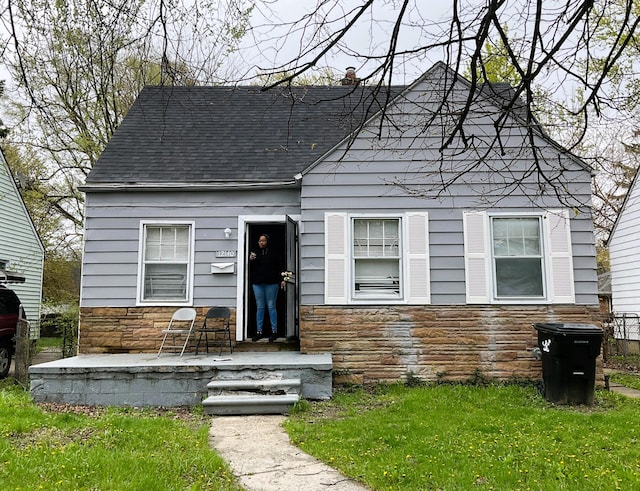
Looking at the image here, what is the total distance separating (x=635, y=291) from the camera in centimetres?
1378

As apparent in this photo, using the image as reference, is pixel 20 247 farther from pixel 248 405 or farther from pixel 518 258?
pixel 518 258

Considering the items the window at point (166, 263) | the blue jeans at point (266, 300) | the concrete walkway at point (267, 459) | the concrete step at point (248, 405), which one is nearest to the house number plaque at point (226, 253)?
the window at point (166, 263)

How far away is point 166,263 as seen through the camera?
884 centimetres

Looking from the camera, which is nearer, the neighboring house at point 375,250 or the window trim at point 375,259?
the neighboring house at point 375,250

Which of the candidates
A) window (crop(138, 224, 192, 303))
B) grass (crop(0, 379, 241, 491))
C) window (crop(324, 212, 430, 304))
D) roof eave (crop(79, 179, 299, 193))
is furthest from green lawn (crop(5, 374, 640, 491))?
roof eave (crop(79, 179, 299, 193))

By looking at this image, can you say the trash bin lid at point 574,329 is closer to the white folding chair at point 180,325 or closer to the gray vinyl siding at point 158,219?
the gray vinyl siding at point 158,219

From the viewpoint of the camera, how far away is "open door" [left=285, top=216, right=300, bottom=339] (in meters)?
8.54

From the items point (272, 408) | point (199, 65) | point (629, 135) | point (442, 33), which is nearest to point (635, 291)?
point (629, 135)

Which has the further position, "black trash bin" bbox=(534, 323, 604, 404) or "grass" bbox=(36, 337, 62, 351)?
"grass" bbox=(36, 337, 62, 351)

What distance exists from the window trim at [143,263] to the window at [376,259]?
2311 mm

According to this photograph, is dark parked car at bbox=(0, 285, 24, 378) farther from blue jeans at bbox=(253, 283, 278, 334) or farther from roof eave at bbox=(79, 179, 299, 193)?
blue jeans at bbox=(253, 283, 278, 334)

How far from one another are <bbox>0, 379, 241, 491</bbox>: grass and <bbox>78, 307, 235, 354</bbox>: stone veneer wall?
212cm

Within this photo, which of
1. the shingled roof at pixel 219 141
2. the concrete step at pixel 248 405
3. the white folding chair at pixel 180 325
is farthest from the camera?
the shingled roof at pixel 219 141

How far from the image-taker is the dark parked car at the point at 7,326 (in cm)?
978
